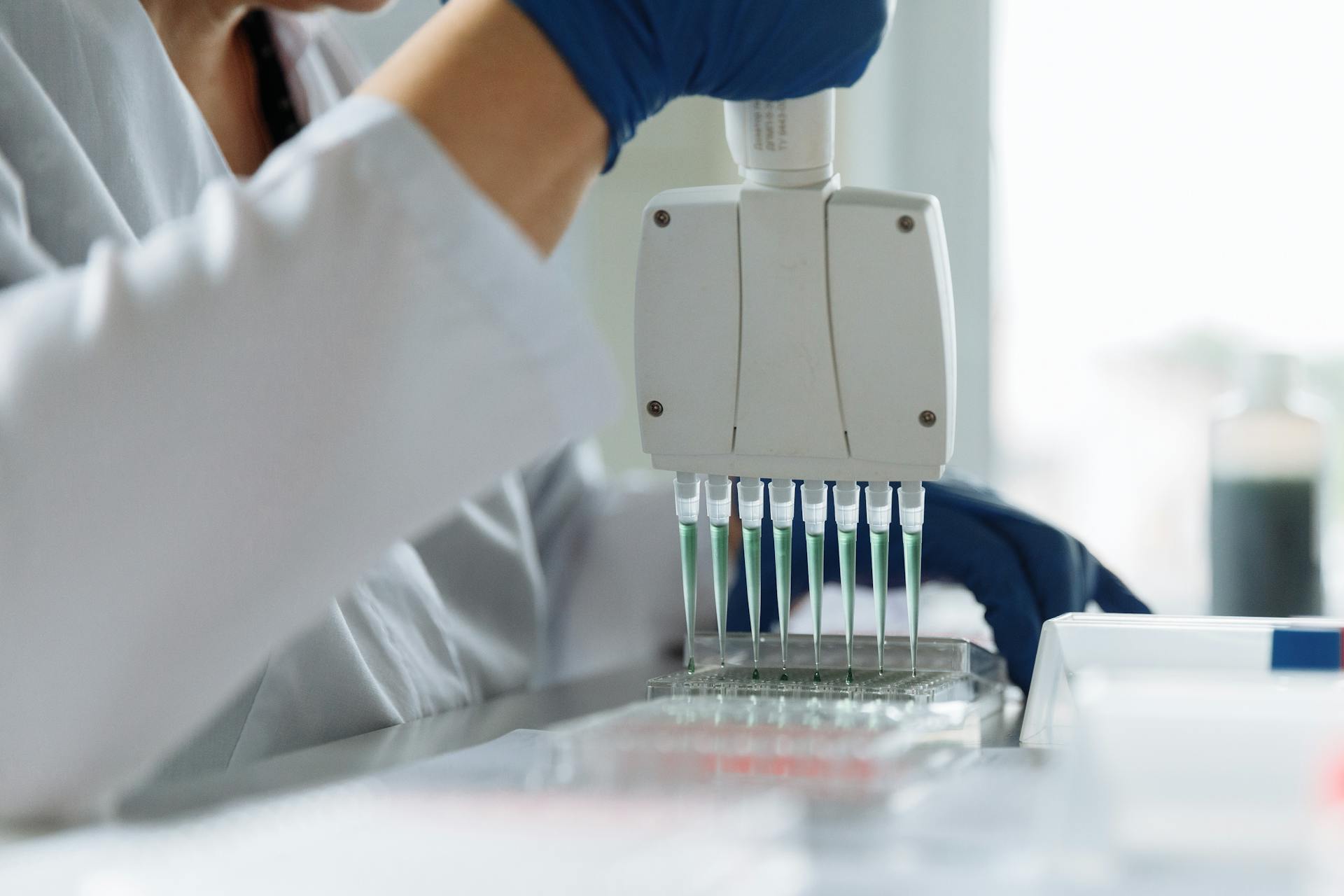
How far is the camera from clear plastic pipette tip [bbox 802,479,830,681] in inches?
26.3

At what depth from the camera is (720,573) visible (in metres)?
0.70

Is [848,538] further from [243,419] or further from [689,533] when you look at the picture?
[243,419]

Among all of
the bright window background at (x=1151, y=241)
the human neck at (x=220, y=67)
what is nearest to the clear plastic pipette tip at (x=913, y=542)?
the human neck at (x=220, y=67)

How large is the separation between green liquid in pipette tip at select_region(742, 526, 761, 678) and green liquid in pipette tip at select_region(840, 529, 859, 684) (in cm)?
5

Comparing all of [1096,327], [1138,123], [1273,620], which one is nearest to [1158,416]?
[1096,327]

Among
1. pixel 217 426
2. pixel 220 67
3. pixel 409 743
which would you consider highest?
pixel 220 67

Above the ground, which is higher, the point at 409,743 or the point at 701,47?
the point at 701,47

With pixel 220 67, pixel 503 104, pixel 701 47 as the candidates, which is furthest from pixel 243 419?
pixel 220 67

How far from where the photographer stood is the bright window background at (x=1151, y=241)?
171 centimetres

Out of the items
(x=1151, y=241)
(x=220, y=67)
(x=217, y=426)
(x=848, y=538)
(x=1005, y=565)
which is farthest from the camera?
(x=1151, y=241)

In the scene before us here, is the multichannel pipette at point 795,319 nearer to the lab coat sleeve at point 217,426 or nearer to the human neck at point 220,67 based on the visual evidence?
the lab coat sleeve at point 217,426

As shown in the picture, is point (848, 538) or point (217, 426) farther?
point (848, 538)

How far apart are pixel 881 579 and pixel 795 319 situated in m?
0.17

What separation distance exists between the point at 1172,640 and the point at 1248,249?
127 cm
